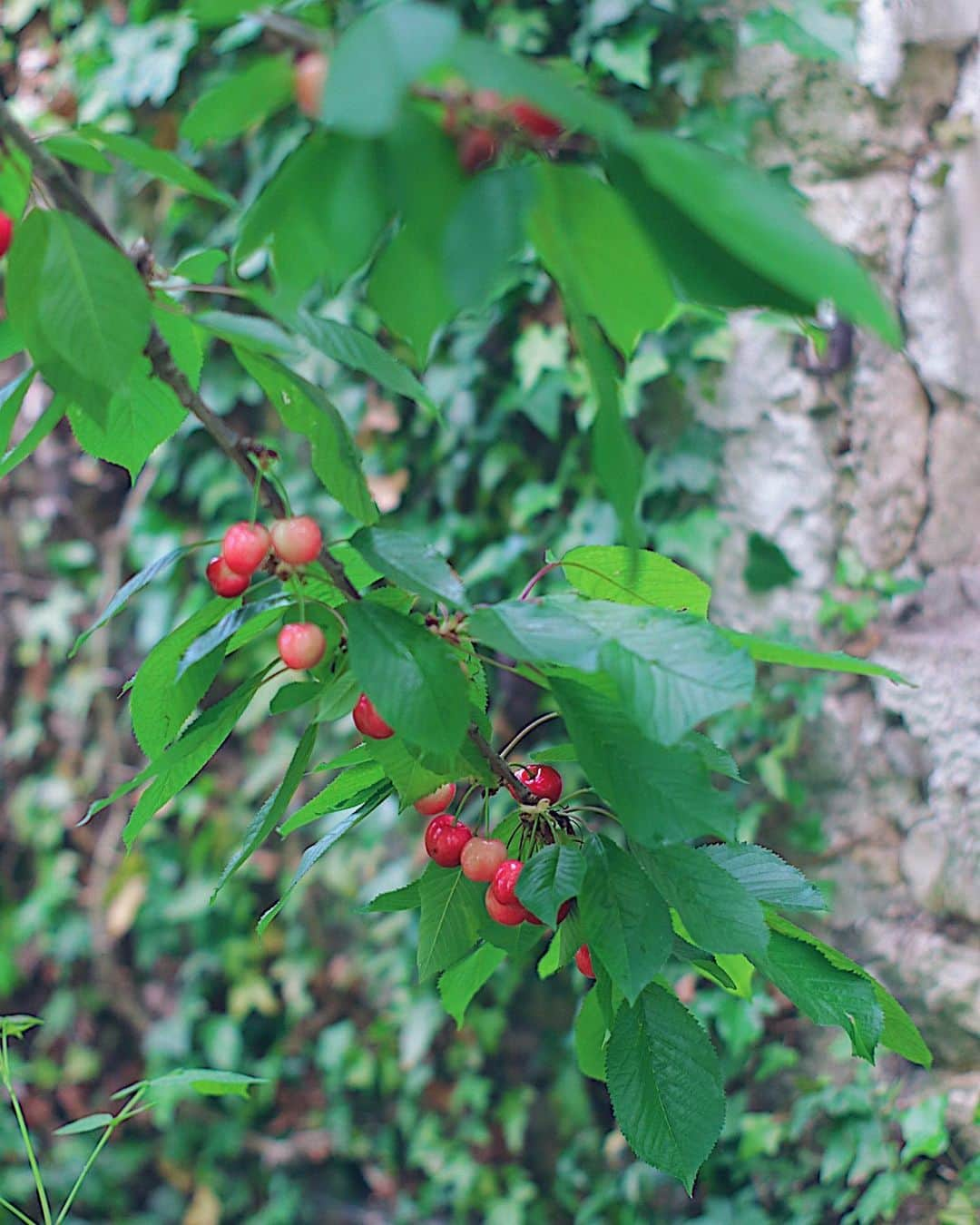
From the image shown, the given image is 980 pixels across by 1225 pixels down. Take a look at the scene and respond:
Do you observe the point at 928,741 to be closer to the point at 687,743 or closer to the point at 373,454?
the point at 373,454

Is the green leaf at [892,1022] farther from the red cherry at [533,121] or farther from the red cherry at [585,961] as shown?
the red cherry at [533,121]

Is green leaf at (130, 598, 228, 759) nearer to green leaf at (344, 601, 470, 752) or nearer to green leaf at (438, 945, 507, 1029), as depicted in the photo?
green leaf at (344, 601, 470, 752)

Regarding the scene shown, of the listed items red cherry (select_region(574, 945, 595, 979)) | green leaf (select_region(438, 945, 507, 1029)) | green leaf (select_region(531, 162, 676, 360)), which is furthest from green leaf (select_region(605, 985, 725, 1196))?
green leaf (select_region(531, 162, 676, 360))

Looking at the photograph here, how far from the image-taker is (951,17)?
165 centimetres

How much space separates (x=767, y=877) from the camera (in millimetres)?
587

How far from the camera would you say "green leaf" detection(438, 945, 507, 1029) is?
0.69 meters

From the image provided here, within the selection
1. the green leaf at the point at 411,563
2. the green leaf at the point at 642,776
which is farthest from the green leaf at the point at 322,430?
the green leaf at the point at 642,776

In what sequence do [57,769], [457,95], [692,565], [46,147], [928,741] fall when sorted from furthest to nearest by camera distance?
[57,769], [692,565], [928,741], [46,147], [457,95]

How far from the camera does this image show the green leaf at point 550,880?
512mm

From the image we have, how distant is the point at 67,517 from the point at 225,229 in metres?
0.65

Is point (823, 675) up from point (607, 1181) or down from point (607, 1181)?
up

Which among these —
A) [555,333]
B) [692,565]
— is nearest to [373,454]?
[555,333]

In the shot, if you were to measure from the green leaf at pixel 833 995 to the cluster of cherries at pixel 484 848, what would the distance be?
0.10m

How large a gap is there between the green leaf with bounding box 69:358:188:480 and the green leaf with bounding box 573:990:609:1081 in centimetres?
40
